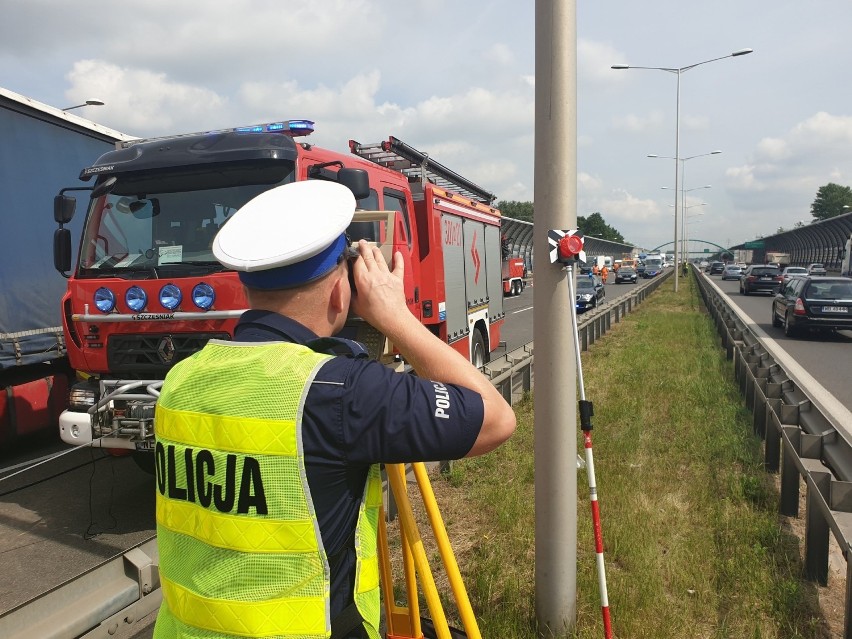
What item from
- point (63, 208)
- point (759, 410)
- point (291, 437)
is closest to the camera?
point (291, 437)

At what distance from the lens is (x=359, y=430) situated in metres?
1.35

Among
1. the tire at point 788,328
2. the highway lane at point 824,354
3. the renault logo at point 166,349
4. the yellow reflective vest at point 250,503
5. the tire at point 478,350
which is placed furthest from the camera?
the tire at point 788,328

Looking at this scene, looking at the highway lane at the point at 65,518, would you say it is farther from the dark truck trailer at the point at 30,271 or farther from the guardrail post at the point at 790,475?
the guardrail post at the point at 790,475

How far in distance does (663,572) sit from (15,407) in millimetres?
6383

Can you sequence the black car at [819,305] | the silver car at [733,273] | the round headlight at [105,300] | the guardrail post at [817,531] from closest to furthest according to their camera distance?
the guardrail post at [817,531]
the round headlight at [105,300]
the black car at [819,305]
the silver car at [733,273]

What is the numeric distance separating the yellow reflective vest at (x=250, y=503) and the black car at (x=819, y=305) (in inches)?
714

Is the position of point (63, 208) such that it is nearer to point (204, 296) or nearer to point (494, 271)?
point (204, 296)

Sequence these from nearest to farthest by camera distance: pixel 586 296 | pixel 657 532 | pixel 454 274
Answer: pixel 657 532, pixel 454 274, pixel 586 296

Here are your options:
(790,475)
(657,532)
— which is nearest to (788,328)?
(790,475)

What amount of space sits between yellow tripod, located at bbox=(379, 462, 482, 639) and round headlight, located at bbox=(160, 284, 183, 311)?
3.51m

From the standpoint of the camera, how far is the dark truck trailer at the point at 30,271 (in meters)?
7.02

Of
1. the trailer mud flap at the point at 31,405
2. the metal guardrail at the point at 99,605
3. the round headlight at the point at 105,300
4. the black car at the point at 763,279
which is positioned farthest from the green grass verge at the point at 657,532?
the black car at the point at 763,279

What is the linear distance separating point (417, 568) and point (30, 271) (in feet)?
23.0

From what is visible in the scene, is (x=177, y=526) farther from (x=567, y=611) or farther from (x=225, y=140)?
(x=225, y=140)
